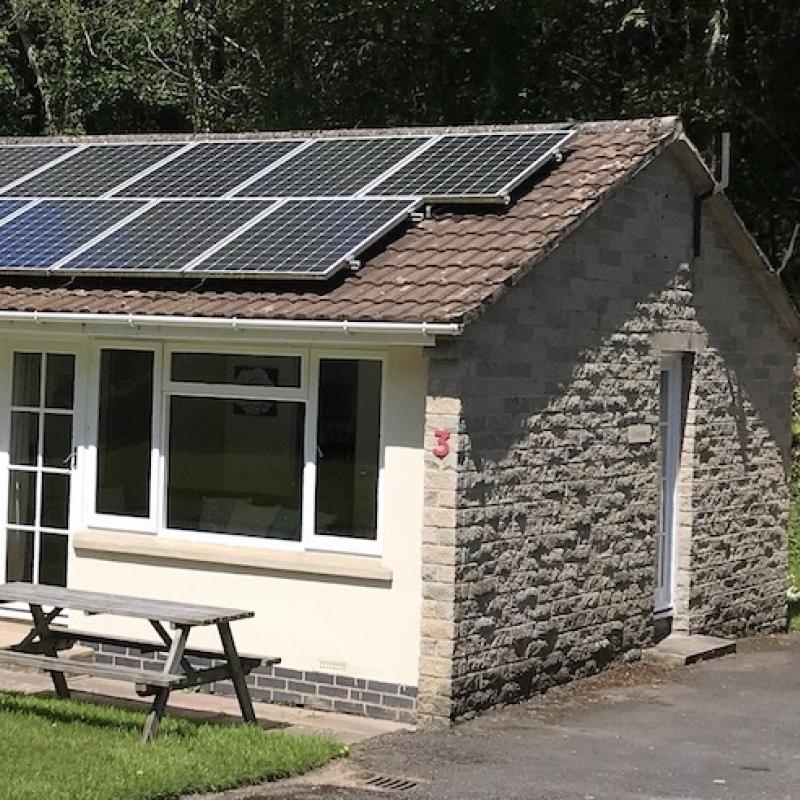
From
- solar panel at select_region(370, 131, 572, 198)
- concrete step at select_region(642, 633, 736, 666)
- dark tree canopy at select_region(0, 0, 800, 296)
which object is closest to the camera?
solar panel at select_region(370, 131, 572, 198)

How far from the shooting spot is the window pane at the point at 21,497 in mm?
12352

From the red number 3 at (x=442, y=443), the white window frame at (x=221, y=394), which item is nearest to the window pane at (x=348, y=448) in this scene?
the white window frame at (x=221, y=394)

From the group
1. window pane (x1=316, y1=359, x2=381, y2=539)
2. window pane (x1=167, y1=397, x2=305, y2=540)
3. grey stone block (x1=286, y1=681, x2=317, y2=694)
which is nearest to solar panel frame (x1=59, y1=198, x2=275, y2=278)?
window pane (x1=167, y1=397, x2=305, y2=540)

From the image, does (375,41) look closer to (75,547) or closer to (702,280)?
(702,280)

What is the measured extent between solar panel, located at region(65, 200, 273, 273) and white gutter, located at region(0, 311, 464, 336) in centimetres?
51

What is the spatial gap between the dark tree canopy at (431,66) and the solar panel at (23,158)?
1059cm

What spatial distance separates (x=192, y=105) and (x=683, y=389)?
59.4 feet

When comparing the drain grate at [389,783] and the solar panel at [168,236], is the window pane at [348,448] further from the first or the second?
the drain grate at [389,783]

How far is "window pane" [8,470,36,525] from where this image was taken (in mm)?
12352

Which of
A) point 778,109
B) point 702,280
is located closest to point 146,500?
point 702,280

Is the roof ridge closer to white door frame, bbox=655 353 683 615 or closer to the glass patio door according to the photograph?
white door frame, bbox=655 353 683 615

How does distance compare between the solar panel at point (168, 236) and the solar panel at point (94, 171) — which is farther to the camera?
the solar panel at point (94, 171)

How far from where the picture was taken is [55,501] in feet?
40.2

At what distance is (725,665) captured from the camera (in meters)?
13.0
